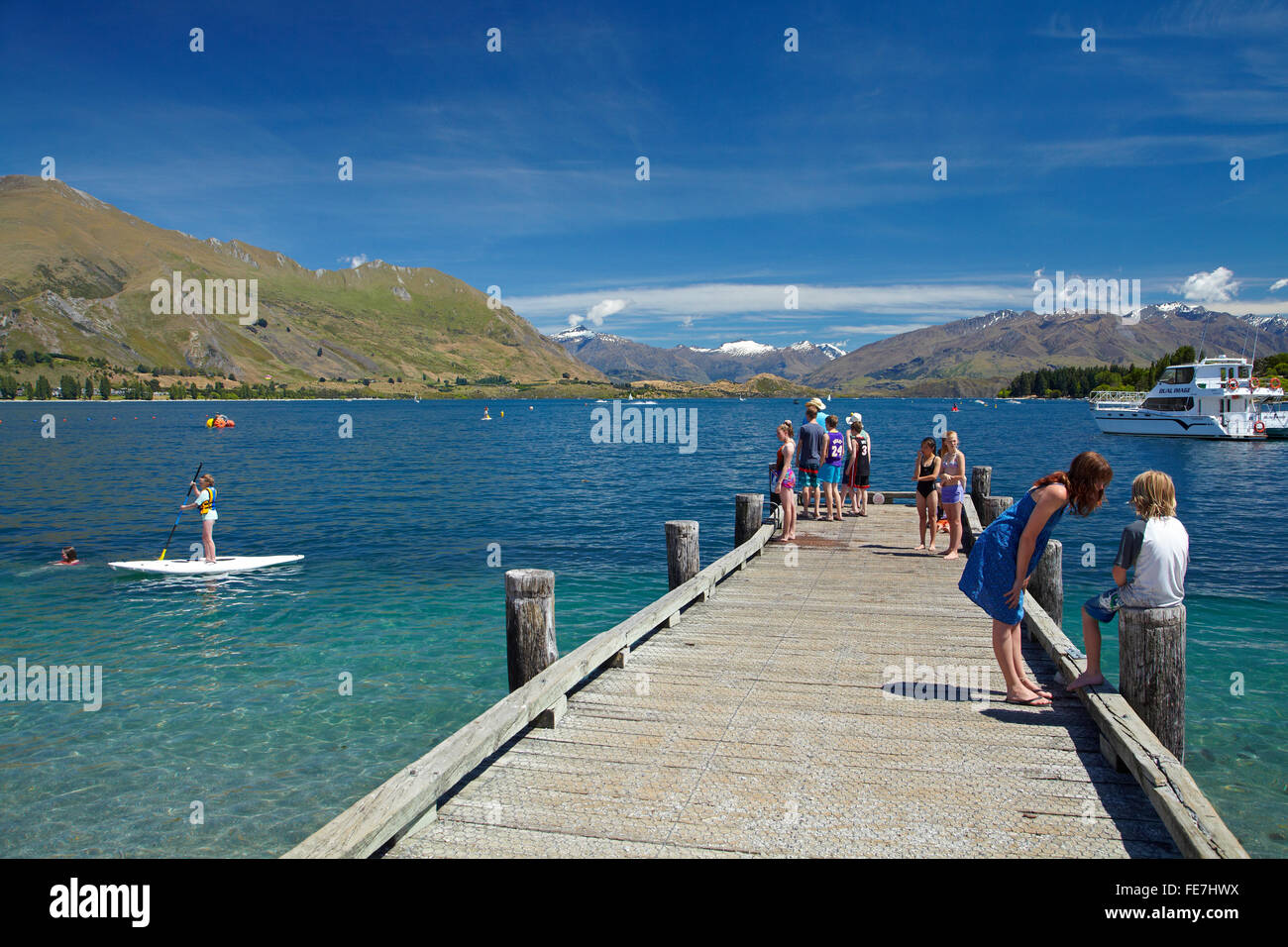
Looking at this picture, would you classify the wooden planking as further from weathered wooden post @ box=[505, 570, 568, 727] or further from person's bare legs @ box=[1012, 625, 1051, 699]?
weathered wooden post @ box=[505, 570, 568, 727]

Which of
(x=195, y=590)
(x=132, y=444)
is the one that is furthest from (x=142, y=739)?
(x=132, y=444)

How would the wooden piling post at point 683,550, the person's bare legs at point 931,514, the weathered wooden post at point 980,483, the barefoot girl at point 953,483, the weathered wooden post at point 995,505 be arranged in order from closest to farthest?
the wooden piling post at point 683,550
the barefoot girl at point 953,483
the person's bare legs at point 931,514
the weathered wooden post at point 995,505
the weathered wooden post at point 980,483

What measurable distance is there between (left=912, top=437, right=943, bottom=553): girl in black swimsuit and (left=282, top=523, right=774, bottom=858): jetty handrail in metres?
8.47

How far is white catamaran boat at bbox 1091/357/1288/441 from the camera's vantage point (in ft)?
269

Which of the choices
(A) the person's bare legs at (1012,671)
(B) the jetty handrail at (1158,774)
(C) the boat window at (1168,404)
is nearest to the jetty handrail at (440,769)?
(A) the person's bare legs at (1012,671)

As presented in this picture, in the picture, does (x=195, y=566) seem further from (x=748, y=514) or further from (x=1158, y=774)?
(x=1158, y=774)

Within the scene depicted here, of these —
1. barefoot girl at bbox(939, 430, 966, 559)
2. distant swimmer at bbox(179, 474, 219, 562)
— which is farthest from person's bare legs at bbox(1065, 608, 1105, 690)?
distant swimmer at bbox(179, 474, 219, 562)

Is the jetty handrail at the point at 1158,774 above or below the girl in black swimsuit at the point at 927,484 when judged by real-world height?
below

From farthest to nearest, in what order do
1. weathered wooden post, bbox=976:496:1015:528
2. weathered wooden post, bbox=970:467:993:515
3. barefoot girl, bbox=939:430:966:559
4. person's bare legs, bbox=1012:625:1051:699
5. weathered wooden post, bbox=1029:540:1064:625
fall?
weathered wooden post, bbox=970:467:993:515, weathered wooden post, bbox=976:496:1015:528, barefoot girl, bbox=939:430:966:559, weathered wooden post, bbox=1029:540:1064:625, person's bare legs, bbox=1012:625:1051:699

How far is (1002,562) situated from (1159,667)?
1397 mm

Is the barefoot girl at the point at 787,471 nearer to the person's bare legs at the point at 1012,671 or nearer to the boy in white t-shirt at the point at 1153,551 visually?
the person's bare legs at the point at 1012,671

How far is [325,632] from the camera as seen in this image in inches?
632

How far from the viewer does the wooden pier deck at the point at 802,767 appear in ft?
16.6

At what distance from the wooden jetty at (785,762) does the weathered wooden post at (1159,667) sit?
0.27 m
